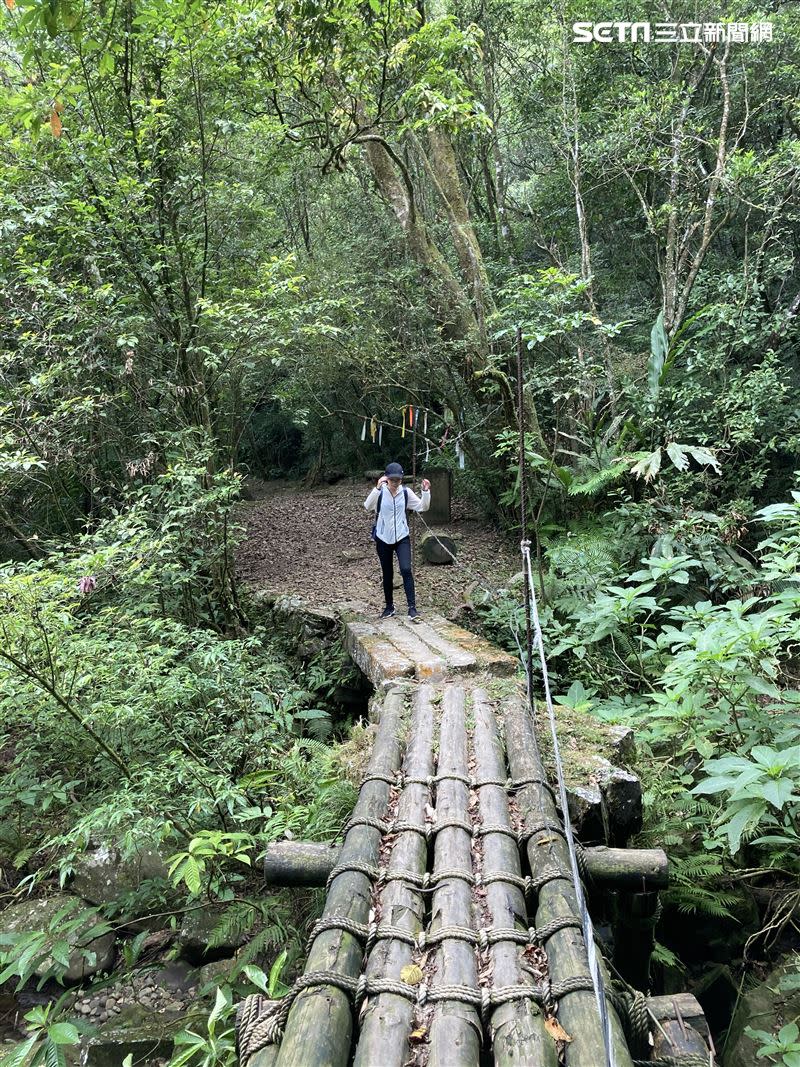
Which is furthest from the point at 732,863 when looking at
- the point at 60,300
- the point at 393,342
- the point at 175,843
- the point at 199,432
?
the point at 393,342

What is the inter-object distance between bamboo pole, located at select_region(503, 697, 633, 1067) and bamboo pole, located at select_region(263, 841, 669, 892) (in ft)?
0.87

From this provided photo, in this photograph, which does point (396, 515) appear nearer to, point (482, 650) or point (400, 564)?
point (400, 564)

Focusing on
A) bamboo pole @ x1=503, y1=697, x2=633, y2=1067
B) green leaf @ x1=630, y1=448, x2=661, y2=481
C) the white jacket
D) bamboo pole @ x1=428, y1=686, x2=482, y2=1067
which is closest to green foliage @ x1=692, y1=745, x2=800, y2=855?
bamboo pole @ x1=503, y1=697, x2=633, y2=1067

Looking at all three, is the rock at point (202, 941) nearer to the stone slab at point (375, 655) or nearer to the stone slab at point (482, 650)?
the stone slab at point (375, 655)

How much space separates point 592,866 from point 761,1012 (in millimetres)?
1266

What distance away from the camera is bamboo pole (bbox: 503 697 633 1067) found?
178 centimetres

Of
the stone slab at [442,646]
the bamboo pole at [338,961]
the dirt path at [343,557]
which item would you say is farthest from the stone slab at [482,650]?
the bamboo pole at [338,961]

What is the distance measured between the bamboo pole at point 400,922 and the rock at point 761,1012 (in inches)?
75.1

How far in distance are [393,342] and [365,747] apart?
8.20 metres

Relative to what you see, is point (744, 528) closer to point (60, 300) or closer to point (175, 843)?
point (175, 843)

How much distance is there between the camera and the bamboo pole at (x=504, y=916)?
1792 millimetres

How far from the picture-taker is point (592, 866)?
2883 millimetres

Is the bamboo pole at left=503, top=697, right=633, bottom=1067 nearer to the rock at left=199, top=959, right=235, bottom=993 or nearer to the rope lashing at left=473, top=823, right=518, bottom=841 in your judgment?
the rope lashing at left=473, top=823, right=518, bottom=841

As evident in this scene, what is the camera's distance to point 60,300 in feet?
20.9
